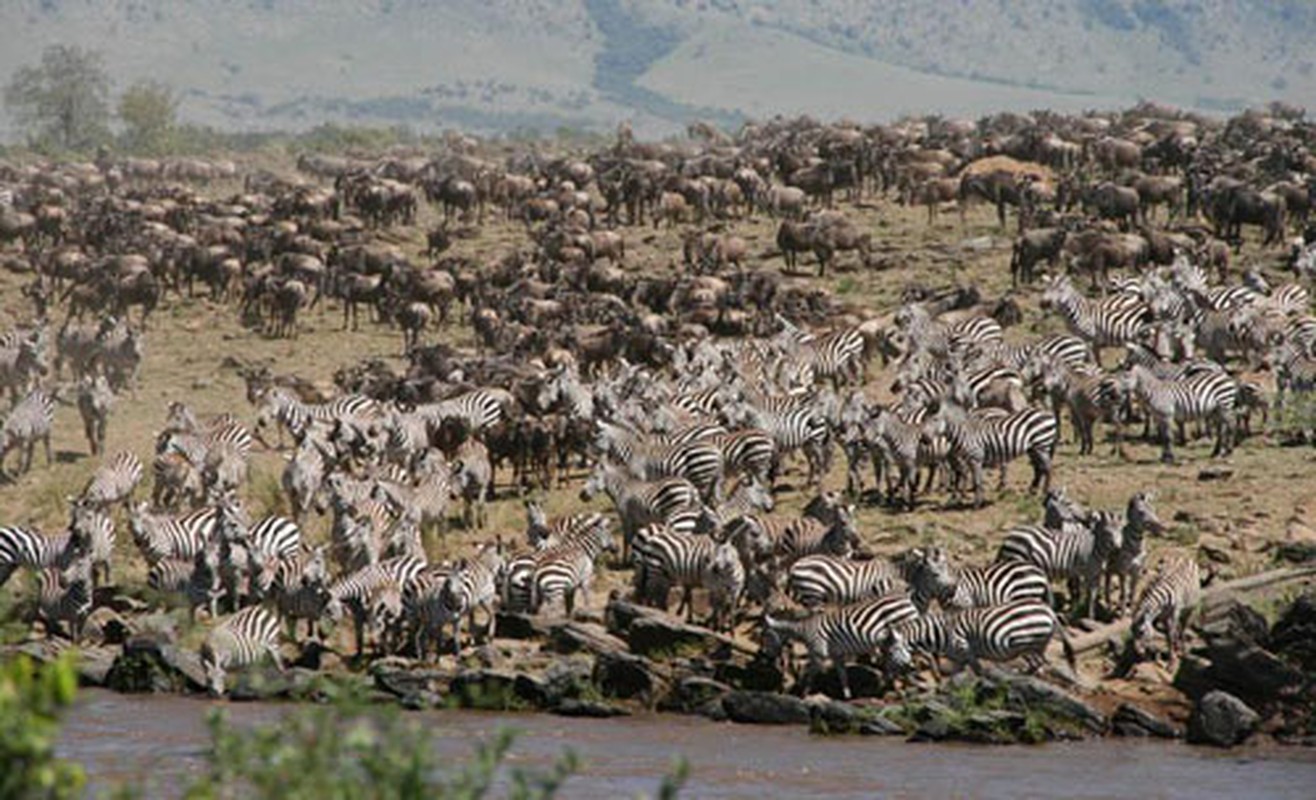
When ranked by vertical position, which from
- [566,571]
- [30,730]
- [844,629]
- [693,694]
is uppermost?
[30,730]

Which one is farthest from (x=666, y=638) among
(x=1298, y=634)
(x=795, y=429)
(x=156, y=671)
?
(x=795, y=429)

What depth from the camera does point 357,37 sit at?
200m

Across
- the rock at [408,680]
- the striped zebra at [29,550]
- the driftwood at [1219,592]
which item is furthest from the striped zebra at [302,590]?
the driftwood at [1219,592]

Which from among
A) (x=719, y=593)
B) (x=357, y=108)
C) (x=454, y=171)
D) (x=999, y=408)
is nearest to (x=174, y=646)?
(x=719, y=593)

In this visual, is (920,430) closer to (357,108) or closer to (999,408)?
(999,408)

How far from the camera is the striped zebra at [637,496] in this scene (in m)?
23.8

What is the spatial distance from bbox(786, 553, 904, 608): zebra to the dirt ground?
9.11 ft

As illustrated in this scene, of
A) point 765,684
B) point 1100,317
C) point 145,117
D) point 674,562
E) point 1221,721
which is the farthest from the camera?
point 145,117

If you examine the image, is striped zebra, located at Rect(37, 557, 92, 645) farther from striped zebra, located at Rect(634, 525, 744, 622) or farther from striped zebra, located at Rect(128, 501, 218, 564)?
striped zebra, located at Rect(634, 525, 744, 622)

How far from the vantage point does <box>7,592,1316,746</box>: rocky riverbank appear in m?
18.9

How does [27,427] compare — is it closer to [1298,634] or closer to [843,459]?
[843,459]

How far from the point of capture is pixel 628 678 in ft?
66.2

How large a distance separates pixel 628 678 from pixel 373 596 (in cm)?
258

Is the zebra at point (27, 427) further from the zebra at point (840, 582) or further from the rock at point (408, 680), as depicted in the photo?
the zebra at point (840, 582)
